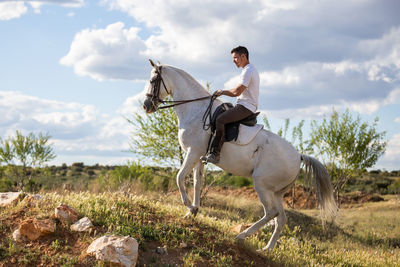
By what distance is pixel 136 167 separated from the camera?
72.0 ft

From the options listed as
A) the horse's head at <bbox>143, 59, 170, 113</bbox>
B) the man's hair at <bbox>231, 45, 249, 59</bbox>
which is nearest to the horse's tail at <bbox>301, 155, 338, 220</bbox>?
the man's hair at <bbox>231, 45, 249, 59</bbox>

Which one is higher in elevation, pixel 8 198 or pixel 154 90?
pixel 154 90

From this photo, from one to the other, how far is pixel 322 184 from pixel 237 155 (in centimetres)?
A: 234

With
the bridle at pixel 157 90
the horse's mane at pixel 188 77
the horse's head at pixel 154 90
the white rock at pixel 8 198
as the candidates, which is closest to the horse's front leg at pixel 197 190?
the bridle at pixel 157 90

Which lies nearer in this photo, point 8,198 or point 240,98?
point 240,98

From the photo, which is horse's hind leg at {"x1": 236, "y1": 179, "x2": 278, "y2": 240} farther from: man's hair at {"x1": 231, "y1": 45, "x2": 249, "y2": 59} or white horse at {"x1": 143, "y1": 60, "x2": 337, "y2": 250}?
man's hair at {"x1": 231, "y1": 45, "x2": 249, "y2": 59}

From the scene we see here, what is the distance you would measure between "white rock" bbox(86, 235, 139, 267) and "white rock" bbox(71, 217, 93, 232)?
0.83 m

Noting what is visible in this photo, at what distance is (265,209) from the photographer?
830 cm

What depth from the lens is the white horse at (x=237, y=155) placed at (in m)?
8.15

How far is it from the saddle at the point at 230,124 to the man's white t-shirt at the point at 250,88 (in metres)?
0.25

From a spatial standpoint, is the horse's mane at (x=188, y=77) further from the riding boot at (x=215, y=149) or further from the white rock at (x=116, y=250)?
the white rock at (x=116, y=250)

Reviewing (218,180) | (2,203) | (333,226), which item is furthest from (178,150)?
(2,203)

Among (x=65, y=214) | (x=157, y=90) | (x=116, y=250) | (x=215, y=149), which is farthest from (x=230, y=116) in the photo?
(x=65, y=214)

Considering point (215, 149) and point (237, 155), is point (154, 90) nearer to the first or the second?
point (215, 149)
